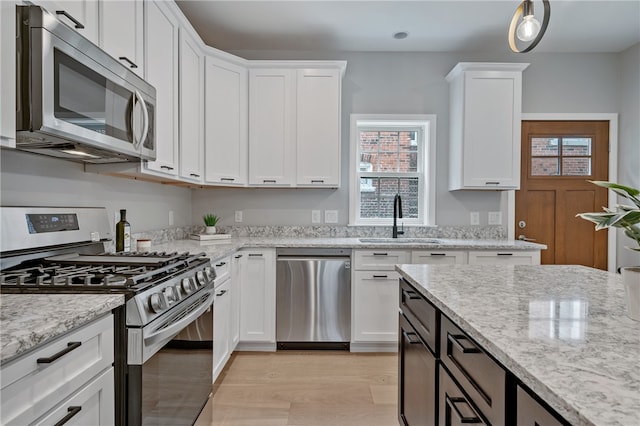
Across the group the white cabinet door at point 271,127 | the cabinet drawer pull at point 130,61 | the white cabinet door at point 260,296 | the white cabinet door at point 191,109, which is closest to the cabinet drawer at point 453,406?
the white cabinet door at point 260,296

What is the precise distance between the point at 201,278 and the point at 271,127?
6.03ft

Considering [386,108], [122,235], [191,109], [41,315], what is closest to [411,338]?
[41,315]

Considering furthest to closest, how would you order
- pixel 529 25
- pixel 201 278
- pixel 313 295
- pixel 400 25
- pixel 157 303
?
pixel 400 25, pixel 313 295, pixel 201 278, pixel 529 25, pixel 157 303

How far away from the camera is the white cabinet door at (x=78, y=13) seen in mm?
1329

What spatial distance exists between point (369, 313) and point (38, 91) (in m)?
2.59

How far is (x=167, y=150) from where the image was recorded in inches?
92.6

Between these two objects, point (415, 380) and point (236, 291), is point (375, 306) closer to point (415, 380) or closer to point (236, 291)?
point (236, 291)

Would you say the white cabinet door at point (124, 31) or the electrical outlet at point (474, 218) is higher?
the white cabinet door at point (124, 31)

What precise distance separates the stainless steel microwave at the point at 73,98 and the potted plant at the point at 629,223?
5.67 feet

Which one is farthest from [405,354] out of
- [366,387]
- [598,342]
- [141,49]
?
[141,49]

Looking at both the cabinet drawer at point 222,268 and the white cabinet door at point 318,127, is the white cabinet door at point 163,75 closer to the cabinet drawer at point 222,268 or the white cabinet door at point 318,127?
the cabinet drawer at point 222,268

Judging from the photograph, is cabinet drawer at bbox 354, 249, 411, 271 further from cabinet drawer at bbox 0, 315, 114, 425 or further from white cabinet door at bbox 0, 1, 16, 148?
white cabinet door at bbox 0, 1, 16, 148

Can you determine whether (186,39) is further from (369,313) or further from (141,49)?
(369,313)

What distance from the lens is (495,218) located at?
3.60 metres
